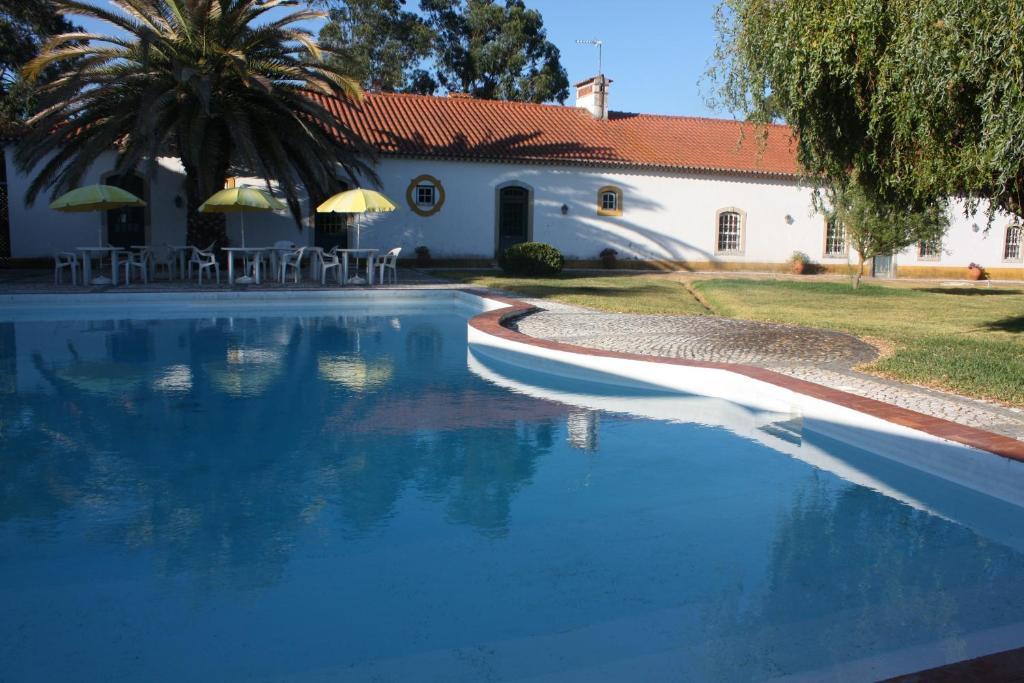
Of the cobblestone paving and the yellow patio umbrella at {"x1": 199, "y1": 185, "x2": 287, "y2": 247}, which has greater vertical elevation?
the yellow patio umbrella at {"x1": 199, "y1": 185, "x2": 287, "y2": 247}

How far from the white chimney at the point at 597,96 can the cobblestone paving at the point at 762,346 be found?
16236 millimetres

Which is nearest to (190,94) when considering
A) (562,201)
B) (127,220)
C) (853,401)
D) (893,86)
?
(127,220)

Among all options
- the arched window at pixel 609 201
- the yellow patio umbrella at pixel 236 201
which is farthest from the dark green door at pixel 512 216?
the yellow patio umbrella at pixel 236 201

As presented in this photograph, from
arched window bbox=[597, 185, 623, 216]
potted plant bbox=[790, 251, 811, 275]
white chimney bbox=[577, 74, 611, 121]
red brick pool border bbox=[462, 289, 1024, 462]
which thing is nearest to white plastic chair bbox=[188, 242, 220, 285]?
red brick pool border bbox=[462, 289, 1024, 462]

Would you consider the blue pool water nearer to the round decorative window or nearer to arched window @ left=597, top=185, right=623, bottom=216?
the round decorative window

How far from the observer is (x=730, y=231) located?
28.4 m

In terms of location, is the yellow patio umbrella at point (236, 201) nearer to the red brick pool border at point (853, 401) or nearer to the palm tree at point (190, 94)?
the palm tree at point (190, 94)

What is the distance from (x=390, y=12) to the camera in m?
41.3

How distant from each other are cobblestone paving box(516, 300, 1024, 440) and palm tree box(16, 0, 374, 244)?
7.51 meters

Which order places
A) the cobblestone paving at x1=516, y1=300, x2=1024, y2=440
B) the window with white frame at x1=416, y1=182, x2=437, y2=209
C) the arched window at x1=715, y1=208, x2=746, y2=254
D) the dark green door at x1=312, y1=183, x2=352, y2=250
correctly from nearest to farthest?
the cobblestone paving at x1=516, y1=300, x2=1024, y2=440, the dark green door at x1=312, y1=183, x2=352, y2=250, the window with white frame at x1=416, y1=182, x2=437, y2=209, the arched window at x1=715, y1=208, x2=746, y2=254

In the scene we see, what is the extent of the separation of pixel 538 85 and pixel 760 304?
88.6 feet

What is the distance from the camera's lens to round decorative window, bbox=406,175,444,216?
24.5 metres

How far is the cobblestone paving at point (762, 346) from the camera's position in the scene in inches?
279

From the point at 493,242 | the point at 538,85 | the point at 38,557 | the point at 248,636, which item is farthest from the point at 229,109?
the point at 538,85
